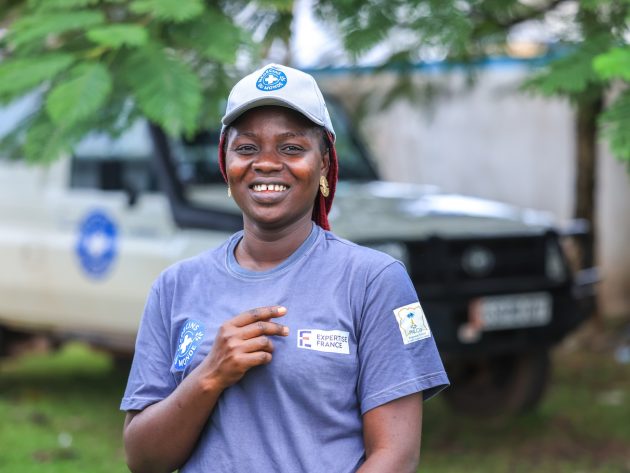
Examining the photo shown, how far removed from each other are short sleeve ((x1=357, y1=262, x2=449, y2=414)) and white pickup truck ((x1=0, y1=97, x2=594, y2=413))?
340cm

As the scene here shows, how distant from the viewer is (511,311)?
5.85 m

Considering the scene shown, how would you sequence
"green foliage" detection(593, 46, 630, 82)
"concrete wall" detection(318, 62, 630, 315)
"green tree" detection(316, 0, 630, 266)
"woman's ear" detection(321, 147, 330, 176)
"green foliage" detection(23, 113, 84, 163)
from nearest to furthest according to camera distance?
"woman's ear" detection(321, 147, 330, 176) < "green foliage" detection(593, 46, 630, 82) < "green tree" detection(316, 0, 630, 266) < "green foliage" detection(23, 113, 84, 163) < "concrete wall" detection(318, 62, 630, 315)

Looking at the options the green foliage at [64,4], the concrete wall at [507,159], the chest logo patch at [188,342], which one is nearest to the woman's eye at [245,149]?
the chest logo patch at [188,342]

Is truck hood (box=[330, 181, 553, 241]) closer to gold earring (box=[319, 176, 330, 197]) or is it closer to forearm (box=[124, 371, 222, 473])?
gold earring (box=[319, 176, 330, 197])

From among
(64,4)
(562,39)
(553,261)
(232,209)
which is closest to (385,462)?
(64,4)

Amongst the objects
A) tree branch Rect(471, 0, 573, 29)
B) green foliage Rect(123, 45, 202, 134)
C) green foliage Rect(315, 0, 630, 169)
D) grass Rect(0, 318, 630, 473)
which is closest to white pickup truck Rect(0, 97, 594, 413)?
grass Rect(0, 318, 630, 473)

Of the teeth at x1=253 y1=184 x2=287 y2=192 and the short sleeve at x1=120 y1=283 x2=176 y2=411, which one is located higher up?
the teeth at x1=253 y1=184 x2=287 y2=192

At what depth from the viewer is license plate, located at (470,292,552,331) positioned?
18.7 feet

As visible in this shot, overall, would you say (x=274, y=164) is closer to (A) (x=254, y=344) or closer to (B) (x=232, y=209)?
(A) (x=254, y=344)

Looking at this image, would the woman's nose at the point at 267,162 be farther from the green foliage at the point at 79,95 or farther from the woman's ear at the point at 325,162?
the green foliage at the point at 79,95

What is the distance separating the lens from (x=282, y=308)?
1.99 metres

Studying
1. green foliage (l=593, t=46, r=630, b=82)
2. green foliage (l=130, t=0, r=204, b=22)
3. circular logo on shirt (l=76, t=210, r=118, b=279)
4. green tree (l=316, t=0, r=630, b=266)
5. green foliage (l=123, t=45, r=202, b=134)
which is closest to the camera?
green foliage (l=593, t=46, r=630, b=82)

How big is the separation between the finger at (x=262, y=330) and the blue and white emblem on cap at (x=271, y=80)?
41cm

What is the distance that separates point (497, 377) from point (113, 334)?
219 centimetres
